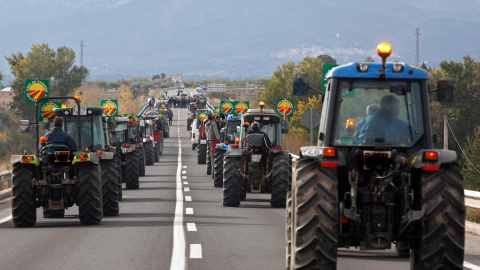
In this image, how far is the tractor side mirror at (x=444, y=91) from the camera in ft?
35.8

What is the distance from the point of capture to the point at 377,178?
1005cm

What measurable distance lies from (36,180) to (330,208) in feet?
29.4

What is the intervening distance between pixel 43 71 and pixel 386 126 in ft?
231

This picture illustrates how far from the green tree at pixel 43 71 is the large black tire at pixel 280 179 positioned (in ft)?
174

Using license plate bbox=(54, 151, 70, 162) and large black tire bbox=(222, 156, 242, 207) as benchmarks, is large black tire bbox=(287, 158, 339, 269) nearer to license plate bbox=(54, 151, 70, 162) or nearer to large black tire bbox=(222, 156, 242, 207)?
license plate bbox=(54, 151, 70, 162)

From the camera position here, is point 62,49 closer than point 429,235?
No

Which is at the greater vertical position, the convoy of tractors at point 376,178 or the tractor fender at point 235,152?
the convoy of tractors at point 376,178

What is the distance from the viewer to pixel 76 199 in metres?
17.5

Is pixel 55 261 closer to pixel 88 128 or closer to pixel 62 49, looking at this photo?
pixel 88 128

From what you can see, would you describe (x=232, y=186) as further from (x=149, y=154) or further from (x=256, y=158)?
(x=149, y=154)

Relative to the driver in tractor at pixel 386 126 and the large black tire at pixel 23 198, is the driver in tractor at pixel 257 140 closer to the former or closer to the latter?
the large black tire at pixel 23 198

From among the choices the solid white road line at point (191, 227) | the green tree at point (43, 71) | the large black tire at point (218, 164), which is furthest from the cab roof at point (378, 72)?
the green tree at point (43, 71)

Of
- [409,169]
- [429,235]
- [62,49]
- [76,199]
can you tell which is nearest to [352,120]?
[409,169]

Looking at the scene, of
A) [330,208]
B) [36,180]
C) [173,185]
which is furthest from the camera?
[173,185]
